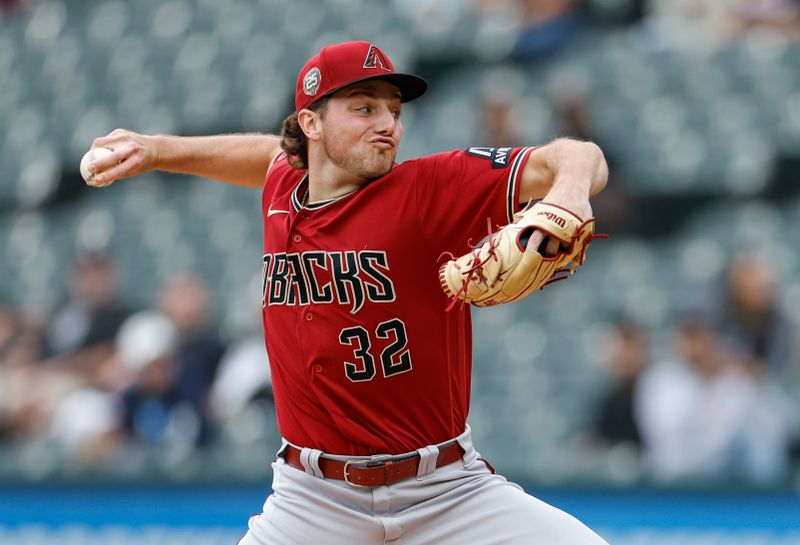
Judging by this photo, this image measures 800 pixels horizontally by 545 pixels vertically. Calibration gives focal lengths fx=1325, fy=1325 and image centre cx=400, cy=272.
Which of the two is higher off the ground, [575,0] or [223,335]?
[575,0]

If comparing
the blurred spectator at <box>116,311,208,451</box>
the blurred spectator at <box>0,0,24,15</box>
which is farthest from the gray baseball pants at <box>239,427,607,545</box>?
the blurred spectator at <box>0,0,24,15</box>

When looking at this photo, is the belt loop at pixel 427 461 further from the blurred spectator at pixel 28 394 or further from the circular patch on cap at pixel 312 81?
the blurred spectator at pixel 28 394

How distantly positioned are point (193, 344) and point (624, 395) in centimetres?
277

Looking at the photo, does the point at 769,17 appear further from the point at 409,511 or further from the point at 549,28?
the point at 409,511

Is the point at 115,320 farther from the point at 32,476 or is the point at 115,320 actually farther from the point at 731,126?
the point at 731,126

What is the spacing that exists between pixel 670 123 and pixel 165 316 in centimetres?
433

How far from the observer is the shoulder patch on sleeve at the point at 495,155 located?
380 centimetres

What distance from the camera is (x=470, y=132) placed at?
10.6m

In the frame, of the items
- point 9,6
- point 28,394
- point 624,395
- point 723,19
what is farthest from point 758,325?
point 9,6

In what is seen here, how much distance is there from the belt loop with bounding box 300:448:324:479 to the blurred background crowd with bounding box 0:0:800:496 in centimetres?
384

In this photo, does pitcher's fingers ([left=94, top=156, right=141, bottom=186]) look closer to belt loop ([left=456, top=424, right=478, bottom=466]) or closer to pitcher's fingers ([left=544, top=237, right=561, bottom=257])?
belt loop ([left=456, top=424, right=478, bottom=466])

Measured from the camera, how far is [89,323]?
9.38 metres

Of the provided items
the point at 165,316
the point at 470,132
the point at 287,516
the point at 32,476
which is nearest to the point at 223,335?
the point at 165,316

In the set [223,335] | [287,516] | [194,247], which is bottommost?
[287,516]
